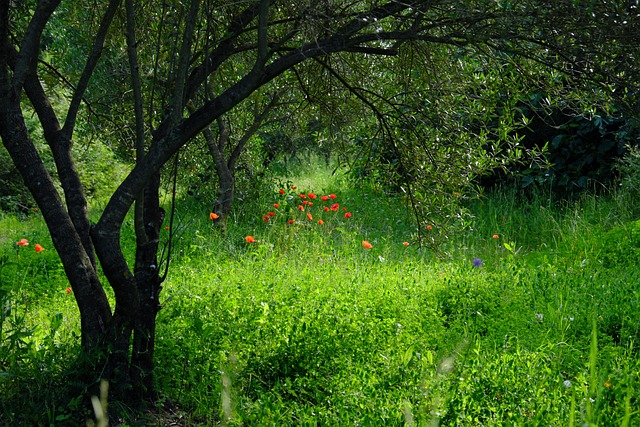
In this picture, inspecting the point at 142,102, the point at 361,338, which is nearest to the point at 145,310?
the point at 142,102

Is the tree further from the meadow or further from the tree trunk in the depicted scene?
the meadow

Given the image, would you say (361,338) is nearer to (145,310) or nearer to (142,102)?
(145,310)

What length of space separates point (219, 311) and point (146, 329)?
0.96 m

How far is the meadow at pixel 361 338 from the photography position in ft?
10.8

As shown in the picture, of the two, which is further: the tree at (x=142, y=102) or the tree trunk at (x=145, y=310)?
the tree trunk at (x=145, y=310)

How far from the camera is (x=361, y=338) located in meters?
4.01

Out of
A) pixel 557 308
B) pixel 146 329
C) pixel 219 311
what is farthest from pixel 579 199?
pixel 146 329

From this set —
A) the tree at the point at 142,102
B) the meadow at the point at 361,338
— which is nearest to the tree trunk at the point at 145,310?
the tree at the point at 142,102

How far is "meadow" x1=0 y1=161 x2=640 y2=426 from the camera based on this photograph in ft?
10.8

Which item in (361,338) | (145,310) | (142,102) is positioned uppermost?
(142,102)

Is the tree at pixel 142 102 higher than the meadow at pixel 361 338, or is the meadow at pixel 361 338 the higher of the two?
the tree at pixel 142 102

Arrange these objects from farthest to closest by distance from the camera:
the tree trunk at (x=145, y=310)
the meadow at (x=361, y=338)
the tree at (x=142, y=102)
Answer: the tree trunk at (x=145, y=310) → the meadow at (x=361, y=338) → the tree at (x=142, y=102)

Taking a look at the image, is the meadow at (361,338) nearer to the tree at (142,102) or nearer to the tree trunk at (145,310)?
the tree trunk at (145,310)

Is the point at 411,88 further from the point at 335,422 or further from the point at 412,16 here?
the point at 335,422
